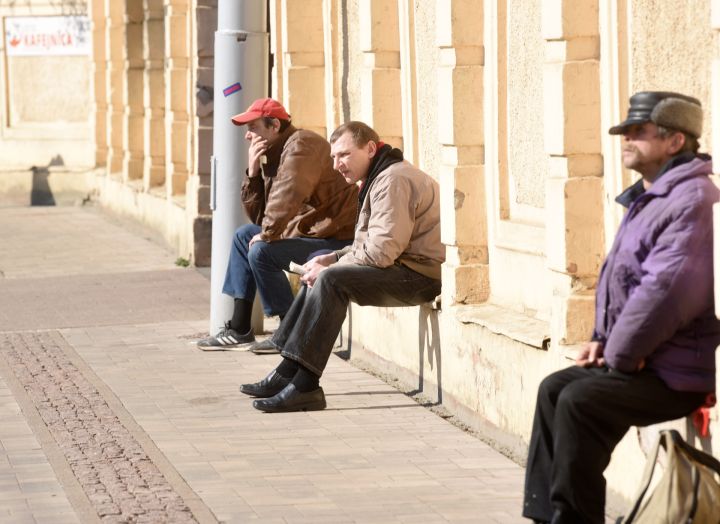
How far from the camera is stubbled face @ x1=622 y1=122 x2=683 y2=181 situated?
5812 mm

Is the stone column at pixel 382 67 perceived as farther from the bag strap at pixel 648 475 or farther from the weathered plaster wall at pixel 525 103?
the bag strap at pixel 648 475

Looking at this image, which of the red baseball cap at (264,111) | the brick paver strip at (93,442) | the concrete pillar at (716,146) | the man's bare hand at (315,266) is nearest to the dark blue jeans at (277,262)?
the red baseball cap at (264,111)

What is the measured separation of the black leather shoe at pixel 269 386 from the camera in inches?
356

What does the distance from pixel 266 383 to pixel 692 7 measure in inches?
138

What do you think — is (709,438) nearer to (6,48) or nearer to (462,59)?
(462,59)

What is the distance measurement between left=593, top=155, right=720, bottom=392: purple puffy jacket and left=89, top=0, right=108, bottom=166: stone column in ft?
59.8

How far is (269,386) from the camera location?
29.8ft

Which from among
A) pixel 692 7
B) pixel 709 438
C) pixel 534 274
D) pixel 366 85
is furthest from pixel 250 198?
pixel 709 438

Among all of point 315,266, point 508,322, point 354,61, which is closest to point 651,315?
point 508,322

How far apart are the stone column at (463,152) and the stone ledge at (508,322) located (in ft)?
0.66

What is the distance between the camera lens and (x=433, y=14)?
9719mm

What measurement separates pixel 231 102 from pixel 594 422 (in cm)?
571

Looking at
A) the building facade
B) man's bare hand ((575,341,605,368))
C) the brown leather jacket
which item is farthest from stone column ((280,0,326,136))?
man's bare hand ((575,341,605,368))

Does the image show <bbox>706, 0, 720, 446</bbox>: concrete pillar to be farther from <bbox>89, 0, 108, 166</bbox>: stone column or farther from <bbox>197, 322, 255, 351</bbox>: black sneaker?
<bbox>89, 0, 108, 166</bbox>: stone column
